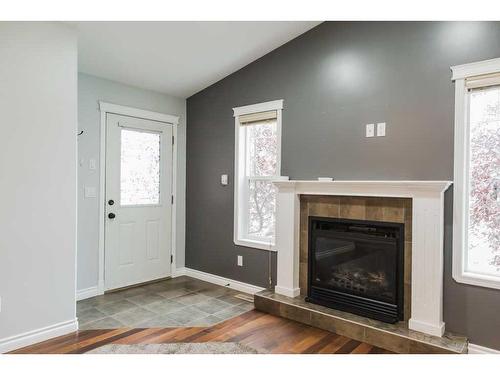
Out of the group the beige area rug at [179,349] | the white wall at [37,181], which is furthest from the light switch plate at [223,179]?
the beige area rug at [179,349]

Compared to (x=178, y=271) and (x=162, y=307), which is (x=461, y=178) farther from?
(x=178, y=271)

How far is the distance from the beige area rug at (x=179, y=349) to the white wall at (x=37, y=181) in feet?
1.82

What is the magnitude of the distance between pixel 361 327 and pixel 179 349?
1453 millimetres

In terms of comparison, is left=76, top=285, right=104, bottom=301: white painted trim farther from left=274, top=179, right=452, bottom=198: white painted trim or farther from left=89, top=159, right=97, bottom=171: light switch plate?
left=274, top=179, right=452, bottom=198: white painted trim

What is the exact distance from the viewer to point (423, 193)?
2682 millimetres

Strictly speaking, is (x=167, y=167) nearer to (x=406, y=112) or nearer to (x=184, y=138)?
(x=184, y=138)

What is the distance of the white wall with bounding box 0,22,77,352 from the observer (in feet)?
8.32

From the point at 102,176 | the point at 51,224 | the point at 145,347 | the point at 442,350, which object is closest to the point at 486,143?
the point at 442,350

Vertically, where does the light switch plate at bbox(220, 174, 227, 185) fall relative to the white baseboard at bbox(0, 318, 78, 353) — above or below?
above

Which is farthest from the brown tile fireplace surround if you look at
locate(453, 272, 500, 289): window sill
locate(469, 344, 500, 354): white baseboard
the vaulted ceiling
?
the vaulted ceiling

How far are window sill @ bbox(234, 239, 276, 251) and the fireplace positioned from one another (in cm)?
53

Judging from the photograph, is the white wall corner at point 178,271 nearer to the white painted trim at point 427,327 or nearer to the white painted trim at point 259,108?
the white painted trim at point 259,108

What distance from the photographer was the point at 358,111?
3.17m

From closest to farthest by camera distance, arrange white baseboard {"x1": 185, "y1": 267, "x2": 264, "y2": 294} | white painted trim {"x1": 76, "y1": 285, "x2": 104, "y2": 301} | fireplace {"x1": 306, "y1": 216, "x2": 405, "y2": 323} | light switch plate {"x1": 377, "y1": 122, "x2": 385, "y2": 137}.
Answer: fireplace {"x1": 306, "y1": 216, "x2": 405, "y2": 323}, light switch plate {"x1": 377, "y1": 122, "x2": 385, "y2": 137}, white painted trim {"x1": 76, "y1": 285, "x2": 104, "y2": 301}, white baseboard {"x1": 185, "y1": 267, "x2": 264, "y2": 294}
